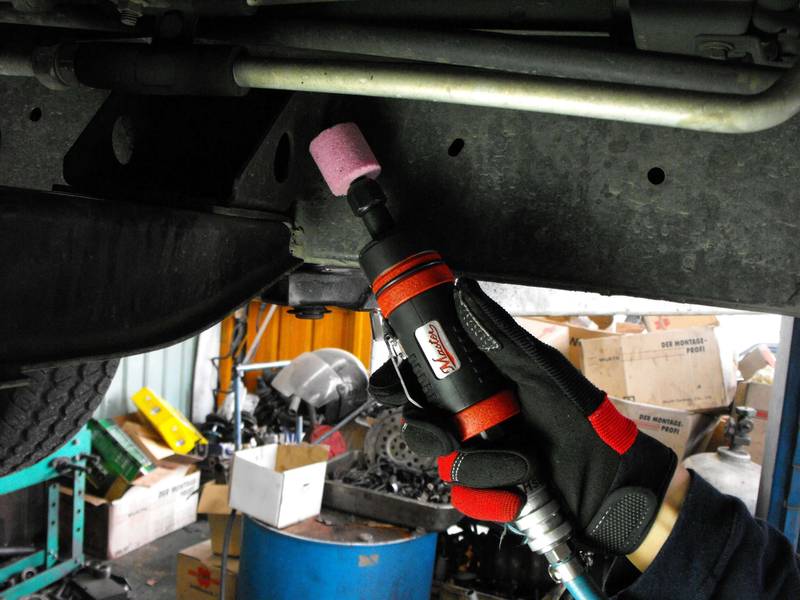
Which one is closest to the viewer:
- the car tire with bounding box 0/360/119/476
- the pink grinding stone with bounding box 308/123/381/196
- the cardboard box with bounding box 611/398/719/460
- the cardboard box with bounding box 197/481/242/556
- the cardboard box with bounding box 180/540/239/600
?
the pink grinding stone with bounding box 308/123/381/196

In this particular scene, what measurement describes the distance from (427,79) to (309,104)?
0.26m

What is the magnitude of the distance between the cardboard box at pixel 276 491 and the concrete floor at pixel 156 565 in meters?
1.19

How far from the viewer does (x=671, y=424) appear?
316cm

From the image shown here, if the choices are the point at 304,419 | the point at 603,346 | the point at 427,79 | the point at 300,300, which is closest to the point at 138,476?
the point at 304,419

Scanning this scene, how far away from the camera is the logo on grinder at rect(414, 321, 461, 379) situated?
0.63 m

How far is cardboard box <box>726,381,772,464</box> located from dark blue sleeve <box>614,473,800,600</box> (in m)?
2.77

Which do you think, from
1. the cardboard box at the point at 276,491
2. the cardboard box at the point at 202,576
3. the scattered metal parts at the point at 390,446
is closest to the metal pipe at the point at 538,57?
the cardboard box at the point at 276,491

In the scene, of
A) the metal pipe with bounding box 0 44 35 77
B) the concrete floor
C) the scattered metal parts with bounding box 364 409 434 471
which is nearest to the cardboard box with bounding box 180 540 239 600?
the concrete floor

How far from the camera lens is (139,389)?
4.55m

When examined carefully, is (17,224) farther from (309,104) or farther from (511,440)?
(511,440)

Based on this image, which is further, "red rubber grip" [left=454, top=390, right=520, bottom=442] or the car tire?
the car tire

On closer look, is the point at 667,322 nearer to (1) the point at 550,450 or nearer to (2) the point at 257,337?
(2) the point at 257,337

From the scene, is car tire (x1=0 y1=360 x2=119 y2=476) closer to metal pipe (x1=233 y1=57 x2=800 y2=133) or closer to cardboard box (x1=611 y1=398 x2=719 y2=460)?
metal pipe (x1=233 y1=57 x2=800 y2=133)

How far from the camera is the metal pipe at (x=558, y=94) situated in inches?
17.7
